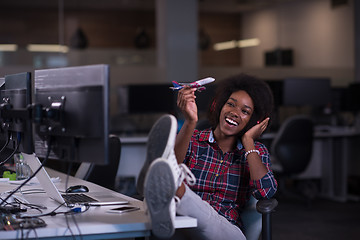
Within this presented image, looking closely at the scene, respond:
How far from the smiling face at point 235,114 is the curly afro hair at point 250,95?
0.03 meters

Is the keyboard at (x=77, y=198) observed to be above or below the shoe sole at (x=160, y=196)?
below

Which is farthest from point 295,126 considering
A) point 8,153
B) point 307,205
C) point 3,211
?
point 3,211

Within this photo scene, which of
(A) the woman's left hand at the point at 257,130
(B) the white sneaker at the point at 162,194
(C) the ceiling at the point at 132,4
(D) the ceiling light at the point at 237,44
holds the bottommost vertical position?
(B) the white sneaker at the point at 162,194

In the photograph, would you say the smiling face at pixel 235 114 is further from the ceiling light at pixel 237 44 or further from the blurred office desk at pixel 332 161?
the ceiling light at pixel 237 44

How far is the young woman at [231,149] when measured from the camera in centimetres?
246

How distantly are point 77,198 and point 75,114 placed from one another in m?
0.63

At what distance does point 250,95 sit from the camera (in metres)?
2.70

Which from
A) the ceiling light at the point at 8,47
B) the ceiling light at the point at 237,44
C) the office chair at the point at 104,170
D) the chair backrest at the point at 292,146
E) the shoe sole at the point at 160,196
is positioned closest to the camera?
the shoe sole at the point at 160,196

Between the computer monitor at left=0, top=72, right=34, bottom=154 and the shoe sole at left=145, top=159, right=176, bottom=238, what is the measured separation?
1.77ft

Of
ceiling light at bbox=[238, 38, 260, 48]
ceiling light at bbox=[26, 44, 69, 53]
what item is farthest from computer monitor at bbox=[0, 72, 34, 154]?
ceiling light at bbox=[238, 38, 260, 48]

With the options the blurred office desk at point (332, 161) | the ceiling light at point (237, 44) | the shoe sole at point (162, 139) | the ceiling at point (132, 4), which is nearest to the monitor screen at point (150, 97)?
the blurred office desk at point (332, 161)

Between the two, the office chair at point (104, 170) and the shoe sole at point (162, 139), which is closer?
the shoe sole at point (162, 139)

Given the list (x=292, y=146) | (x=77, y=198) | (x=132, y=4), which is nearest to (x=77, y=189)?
(x=77, y=198)

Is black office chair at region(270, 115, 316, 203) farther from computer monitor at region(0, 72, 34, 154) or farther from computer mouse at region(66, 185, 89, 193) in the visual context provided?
computer monitor at region(0, 72, 34, 154)
